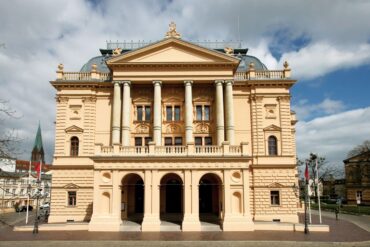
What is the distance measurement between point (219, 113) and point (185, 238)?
51.3 ft

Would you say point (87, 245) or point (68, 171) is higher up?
point (68, 171)

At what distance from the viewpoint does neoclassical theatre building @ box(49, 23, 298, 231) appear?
3869cm

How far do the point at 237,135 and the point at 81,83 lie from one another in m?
18.4

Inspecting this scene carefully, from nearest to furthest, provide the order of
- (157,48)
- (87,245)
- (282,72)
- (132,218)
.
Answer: (87,245) < (132,218) < (157,48) < (282,72)

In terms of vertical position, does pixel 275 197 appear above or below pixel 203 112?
below

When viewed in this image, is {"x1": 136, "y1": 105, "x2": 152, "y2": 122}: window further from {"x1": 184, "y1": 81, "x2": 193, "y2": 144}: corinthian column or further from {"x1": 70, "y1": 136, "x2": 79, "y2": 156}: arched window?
{"x1": 70, "y1": 136, "x2": 79, "y2": 156}: arched window

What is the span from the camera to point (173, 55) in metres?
39.8

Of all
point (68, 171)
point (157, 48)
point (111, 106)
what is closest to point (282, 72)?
point (157, 48)

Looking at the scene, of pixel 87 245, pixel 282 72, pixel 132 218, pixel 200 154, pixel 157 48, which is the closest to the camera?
pixel 87 245

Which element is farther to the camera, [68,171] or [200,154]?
[68,171]

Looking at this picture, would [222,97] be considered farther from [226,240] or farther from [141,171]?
[226,240]

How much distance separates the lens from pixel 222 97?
130ft

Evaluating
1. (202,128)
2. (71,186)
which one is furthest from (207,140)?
(71,186)

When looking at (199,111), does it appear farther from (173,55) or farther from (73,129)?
(73,129)
